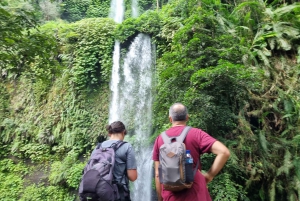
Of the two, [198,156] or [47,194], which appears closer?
[198,156]

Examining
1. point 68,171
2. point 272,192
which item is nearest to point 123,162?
point 272,192

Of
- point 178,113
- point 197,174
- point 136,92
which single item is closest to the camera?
point 197,174

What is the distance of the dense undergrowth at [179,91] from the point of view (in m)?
4.68

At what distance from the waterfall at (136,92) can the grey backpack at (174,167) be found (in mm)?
5738

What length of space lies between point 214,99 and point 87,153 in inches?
217

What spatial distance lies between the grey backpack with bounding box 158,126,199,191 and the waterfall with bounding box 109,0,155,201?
5738 millimetres

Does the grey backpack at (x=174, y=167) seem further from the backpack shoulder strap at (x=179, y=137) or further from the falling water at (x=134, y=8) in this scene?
the falling water at (x=134, y=8)

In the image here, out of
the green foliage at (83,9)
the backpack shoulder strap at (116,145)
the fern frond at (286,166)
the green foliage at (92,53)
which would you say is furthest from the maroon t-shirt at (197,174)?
the green foliage at (83,9)

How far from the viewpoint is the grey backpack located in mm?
2033

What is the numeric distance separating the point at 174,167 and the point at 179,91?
3223 millimetres

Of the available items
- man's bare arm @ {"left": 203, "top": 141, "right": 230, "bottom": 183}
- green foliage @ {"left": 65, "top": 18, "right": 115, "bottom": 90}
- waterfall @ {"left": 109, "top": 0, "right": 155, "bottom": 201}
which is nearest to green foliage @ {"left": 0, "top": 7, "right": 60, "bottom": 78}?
man's bare arm @ {"left": 203, "top": 141, "right": 230, "bottom": 183}

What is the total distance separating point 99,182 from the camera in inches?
95.4

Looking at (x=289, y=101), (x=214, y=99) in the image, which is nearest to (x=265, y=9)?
(x=289, y=101)

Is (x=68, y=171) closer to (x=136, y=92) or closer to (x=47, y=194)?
(x=47, y=194)
